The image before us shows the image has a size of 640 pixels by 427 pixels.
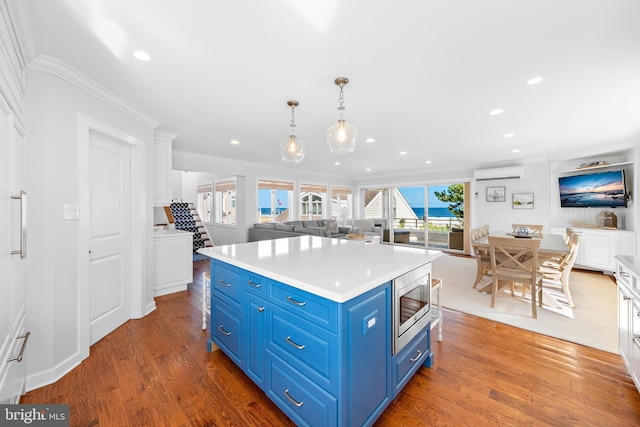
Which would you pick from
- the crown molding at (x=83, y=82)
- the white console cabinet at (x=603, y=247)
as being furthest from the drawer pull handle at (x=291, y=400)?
the white console cabinet at (x=603, y=247)

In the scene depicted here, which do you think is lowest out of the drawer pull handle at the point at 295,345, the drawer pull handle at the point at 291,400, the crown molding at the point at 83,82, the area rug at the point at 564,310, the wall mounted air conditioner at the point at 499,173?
the area rug at the point at 564,310

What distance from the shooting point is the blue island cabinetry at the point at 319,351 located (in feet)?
4.01

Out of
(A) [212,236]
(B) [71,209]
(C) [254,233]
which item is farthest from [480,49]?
(A) [212,236]

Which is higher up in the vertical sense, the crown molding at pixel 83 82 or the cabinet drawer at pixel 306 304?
the crown molding at pixel 83 82

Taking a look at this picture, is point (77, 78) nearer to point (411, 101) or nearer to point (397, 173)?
point (411, 101)

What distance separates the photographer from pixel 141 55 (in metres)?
1.79

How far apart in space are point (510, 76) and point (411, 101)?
0.82 m

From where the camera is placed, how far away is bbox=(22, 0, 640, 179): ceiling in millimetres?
1392

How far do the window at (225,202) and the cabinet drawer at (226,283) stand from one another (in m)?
5.04

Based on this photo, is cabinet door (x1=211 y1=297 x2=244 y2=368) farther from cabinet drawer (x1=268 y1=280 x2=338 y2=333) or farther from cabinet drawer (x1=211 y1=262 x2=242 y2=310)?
cabinet drawer (x1=268 y1=280 x2=338 y2=333)

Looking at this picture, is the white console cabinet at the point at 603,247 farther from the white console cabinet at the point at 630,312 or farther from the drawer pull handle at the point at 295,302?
the drawer pull handle at the point at 295,302

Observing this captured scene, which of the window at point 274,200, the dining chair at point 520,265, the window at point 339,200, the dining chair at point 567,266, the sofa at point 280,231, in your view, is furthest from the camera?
the window at point 339,200

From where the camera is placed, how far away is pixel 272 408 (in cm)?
159

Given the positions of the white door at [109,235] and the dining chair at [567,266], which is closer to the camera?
the white door at [109,235]
